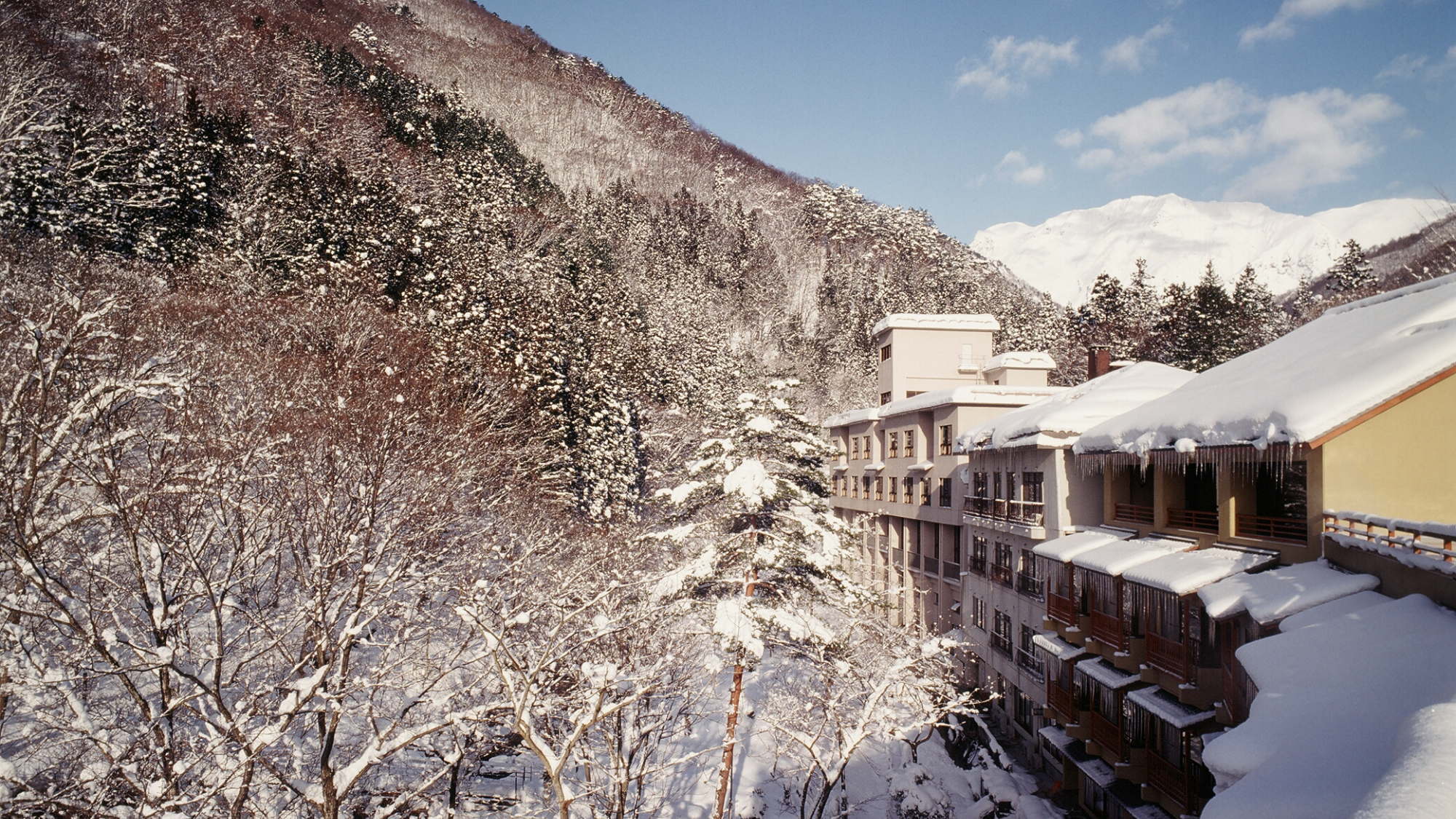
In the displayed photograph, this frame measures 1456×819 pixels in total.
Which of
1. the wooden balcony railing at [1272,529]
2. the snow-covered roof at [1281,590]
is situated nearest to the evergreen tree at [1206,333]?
the wooden balcony railing at [1272,529]

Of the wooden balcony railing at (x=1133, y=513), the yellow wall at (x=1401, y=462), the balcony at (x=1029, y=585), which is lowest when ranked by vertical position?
the balcony at (x=1029, y=585)

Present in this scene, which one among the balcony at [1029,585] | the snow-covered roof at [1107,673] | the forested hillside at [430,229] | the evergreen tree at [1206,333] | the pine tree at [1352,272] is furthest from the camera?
the pine tree at [1352,272]

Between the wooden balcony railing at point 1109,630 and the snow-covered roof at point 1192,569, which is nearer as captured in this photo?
the snow-covered roof at point 1192,569

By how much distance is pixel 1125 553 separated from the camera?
16.6 metres

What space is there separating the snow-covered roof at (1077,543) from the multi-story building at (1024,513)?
187cm

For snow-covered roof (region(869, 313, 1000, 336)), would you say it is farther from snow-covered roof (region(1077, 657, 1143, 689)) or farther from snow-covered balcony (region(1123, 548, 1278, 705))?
snow-covered balcony (region(1123, 548, 1278, 705))

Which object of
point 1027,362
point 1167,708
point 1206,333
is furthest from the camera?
point 1206,333

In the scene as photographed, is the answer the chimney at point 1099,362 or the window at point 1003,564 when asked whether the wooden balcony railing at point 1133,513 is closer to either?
the window at point 1003,564

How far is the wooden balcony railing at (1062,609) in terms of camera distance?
18.7 metres

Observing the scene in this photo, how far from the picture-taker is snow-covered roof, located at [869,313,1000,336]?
134 ft

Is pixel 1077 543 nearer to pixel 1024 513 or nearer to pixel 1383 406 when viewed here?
pixel 1024 513

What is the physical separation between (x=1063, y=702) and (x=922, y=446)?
16.4m

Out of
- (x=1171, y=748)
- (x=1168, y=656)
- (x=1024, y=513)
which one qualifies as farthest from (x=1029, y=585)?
(x=1168, y=656)

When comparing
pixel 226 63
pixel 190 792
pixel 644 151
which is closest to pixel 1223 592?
pixel 190 792
